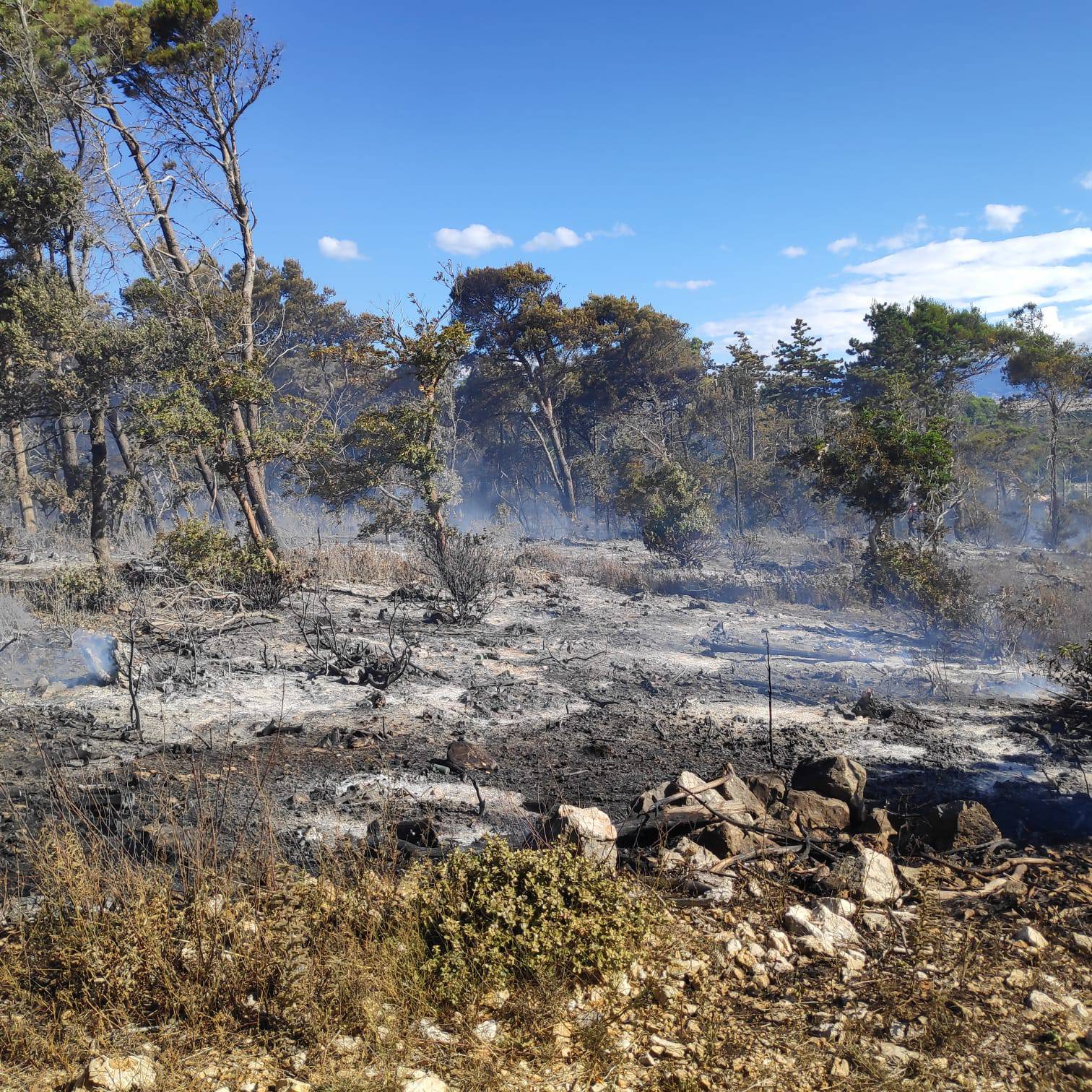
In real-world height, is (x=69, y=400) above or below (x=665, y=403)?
below

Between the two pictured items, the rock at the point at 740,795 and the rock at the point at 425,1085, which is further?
the rock at the point at 740,795

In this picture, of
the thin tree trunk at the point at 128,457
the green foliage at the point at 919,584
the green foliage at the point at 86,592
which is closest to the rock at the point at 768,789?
the green foliage at the point at 919,584

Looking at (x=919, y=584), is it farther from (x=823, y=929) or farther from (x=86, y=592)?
(x=86, y=592)

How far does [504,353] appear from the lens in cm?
2741

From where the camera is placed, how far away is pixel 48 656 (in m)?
8.72

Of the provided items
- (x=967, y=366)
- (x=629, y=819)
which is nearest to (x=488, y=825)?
(x=629, y=819)

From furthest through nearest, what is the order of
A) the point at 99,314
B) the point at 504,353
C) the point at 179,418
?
1. the point at 504,353
2. the point at 99,314
3. the point at 179,418

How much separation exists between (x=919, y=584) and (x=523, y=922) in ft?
35.5

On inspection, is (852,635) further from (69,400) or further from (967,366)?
(967,366)

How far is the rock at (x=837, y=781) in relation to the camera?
457 cm

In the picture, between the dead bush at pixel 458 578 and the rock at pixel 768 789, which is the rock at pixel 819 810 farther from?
the dead bush at pixel 458 578

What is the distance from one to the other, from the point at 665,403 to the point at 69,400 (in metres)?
22.3

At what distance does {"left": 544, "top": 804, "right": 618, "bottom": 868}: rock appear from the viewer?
3.68m

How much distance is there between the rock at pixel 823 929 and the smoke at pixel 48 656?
280 inches
